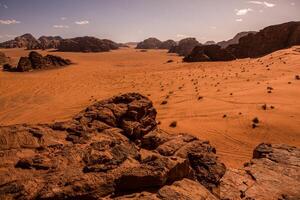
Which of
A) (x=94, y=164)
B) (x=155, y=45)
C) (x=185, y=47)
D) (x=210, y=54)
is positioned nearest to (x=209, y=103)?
(x=94, y=164)

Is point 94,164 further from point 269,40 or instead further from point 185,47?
point 185,47

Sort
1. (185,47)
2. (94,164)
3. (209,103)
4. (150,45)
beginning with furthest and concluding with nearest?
(150,45), (185,47), (209,103), (94,164)

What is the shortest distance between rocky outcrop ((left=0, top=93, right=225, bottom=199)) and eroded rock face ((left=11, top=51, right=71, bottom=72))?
29537 millimetres

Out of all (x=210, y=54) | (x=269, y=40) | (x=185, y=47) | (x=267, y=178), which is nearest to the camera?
(x=267, y=178)

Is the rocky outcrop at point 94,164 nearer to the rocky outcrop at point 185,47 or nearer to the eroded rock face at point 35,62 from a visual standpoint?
the eroded rock face at point 35,62

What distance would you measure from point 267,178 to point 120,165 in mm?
3869

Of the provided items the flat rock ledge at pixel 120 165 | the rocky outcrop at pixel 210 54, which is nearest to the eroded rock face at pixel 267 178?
the flat rock ledge at pixel 120 165

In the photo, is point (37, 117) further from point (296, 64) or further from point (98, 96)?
point (296, 64)

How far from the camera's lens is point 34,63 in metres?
36.6

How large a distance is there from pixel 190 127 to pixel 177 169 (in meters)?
7.39

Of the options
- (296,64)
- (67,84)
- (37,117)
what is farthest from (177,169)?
(296,64)

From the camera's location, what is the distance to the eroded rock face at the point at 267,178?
6.43 meters

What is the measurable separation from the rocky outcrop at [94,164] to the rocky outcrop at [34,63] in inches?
1163

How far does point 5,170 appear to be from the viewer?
529cm
